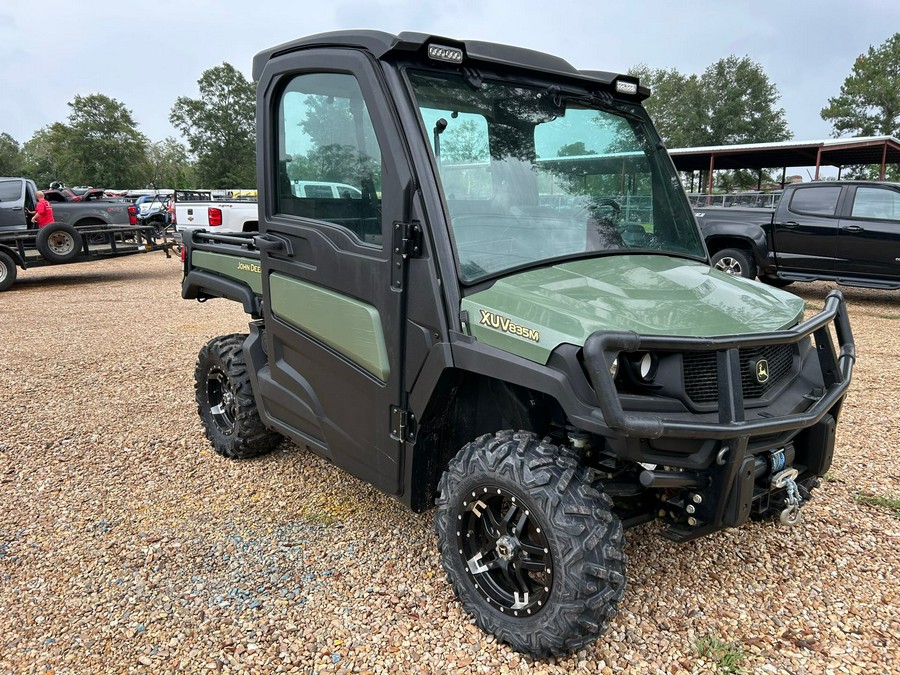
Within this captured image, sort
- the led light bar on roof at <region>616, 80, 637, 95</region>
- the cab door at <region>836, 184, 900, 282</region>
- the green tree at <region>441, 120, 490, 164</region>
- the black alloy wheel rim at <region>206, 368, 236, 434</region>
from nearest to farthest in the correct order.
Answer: the green tree at <region>441, 120, 490, 164</region> → the led light bar on roof at <region>616, 80, 637, 95</region> → the black alloy wheel rim at <region>206, 368, 236, 434</region> → the cab door at <region>836, 184, 900, 282</region>

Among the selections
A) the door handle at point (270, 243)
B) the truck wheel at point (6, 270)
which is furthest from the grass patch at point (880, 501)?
the truck wheel at point (6, 270)

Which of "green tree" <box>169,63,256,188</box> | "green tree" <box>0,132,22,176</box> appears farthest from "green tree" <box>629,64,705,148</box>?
"green tree" <box>0,132,22,176</box>

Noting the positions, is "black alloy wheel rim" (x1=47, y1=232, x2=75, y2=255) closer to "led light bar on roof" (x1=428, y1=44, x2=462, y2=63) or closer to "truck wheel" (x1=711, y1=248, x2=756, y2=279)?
"truck wheel" (x1=711, y1=248, x2=756, y2=279)

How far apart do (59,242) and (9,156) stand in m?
92.8

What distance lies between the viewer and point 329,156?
296cm

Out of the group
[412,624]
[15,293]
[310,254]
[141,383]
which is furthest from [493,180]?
[15,293]

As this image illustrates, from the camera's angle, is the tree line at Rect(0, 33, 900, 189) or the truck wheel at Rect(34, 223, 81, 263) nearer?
the truck wheel at Rect(34, 223, 81, 263)

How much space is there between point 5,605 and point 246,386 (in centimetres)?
162

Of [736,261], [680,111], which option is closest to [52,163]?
[680,111]

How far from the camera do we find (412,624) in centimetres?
264

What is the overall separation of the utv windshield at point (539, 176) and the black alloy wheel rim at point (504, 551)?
0.87 metres

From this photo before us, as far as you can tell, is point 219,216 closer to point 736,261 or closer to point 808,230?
point 736,261

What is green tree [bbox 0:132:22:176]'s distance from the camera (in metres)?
80.4

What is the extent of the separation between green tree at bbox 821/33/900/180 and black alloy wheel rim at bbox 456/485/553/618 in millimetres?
62195
